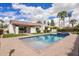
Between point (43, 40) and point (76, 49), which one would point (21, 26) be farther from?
point (76, 49)

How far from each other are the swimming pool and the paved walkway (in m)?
0.06

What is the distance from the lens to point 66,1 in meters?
3.71

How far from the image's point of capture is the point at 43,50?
3.79 m

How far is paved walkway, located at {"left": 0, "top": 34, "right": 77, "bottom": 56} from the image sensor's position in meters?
3.78

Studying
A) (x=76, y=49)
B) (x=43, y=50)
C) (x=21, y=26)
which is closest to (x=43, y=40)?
(x=43, y=50)

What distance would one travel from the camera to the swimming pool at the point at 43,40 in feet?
12.4

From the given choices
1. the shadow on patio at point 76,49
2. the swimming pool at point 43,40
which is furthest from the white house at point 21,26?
the shadow on patio at point 76,49

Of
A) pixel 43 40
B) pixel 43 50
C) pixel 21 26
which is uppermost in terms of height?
pixel 21 26

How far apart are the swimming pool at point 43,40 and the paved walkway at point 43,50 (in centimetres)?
6

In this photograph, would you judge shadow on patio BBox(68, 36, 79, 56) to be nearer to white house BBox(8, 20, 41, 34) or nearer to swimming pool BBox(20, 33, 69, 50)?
swimming pool BBox(20, 33, 69, 50)

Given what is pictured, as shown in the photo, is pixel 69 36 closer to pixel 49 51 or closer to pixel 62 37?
pixel 62 37

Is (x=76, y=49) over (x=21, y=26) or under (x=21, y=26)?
under

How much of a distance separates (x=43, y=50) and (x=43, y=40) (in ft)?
0.52

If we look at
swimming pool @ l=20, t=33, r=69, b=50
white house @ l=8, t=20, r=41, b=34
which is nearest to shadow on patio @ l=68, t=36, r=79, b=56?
swimming pool @ l=20, t=33, r=69, b=50
